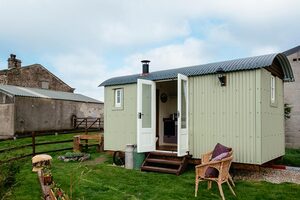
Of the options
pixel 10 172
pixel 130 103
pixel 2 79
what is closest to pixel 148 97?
pixel 130 103

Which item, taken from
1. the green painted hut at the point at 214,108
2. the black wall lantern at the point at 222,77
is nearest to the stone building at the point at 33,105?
the green painted hut at the point at 214,108

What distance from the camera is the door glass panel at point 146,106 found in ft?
Result: 27.3

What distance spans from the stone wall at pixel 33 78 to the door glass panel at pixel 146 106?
1900cm

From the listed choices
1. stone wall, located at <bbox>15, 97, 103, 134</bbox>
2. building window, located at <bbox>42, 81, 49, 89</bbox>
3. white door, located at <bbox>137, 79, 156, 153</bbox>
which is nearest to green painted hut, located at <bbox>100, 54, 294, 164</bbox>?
white door, located at <bbox>137, 79, 156, 153</bbox>

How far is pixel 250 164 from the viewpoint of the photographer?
675 cm

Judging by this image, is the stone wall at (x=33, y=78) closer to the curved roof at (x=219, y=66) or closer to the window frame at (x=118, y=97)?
the curved roof at (x=219, y=66)

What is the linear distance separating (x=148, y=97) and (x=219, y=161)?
3.64m

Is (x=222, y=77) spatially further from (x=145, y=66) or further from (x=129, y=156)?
(x=129, y=156)

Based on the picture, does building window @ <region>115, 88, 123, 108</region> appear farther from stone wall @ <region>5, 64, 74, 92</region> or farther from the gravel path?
stone wall @ <region>5, 64, 74, 92</region>

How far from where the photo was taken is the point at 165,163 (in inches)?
310

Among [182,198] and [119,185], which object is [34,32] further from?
[182,198]

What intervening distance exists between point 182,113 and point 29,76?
2111 cm

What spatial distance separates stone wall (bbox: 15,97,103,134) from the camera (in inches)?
698

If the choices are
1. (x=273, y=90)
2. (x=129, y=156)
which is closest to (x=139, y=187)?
(x=129, y=156)
